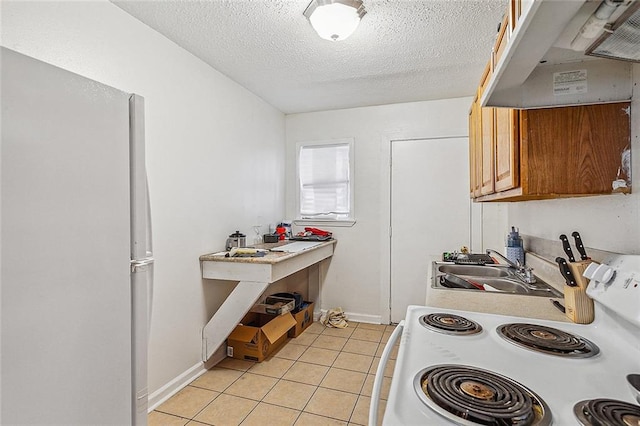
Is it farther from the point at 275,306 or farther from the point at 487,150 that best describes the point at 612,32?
the point at 275,306

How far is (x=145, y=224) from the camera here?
1.14m

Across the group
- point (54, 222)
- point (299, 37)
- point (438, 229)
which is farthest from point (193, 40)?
point (438, 229)

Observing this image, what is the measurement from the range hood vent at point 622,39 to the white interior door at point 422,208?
8.67ft

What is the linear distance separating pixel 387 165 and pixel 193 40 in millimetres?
2240

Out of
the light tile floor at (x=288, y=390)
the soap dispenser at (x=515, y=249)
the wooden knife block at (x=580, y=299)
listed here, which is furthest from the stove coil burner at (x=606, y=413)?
the soap dispenser at (x=515, y=249)

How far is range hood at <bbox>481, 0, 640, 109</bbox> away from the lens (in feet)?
2.08

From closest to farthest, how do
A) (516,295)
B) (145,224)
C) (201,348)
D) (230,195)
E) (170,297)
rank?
(145,224), (516,295), (170,297), (201,348), (230,195)

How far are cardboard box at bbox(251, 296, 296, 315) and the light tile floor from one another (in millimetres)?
320

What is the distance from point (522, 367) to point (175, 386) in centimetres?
221

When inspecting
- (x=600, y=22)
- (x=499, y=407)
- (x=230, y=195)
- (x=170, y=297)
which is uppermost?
(x=600, y=22)

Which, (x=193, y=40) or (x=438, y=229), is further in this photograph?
(x=438, y=229)

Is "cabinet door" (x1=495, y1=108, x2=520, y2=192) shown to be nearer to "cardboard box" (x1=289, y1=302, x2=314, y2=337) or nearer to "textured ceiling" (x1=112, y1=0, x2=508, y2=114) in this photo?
"textured ceiling" (x1=112, y1=0, x2=508, y2=114)

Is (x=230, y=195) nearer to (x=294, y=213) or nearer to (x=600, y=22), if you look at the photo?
(x=294, y=213)

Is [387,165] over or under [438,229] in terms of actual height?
over
